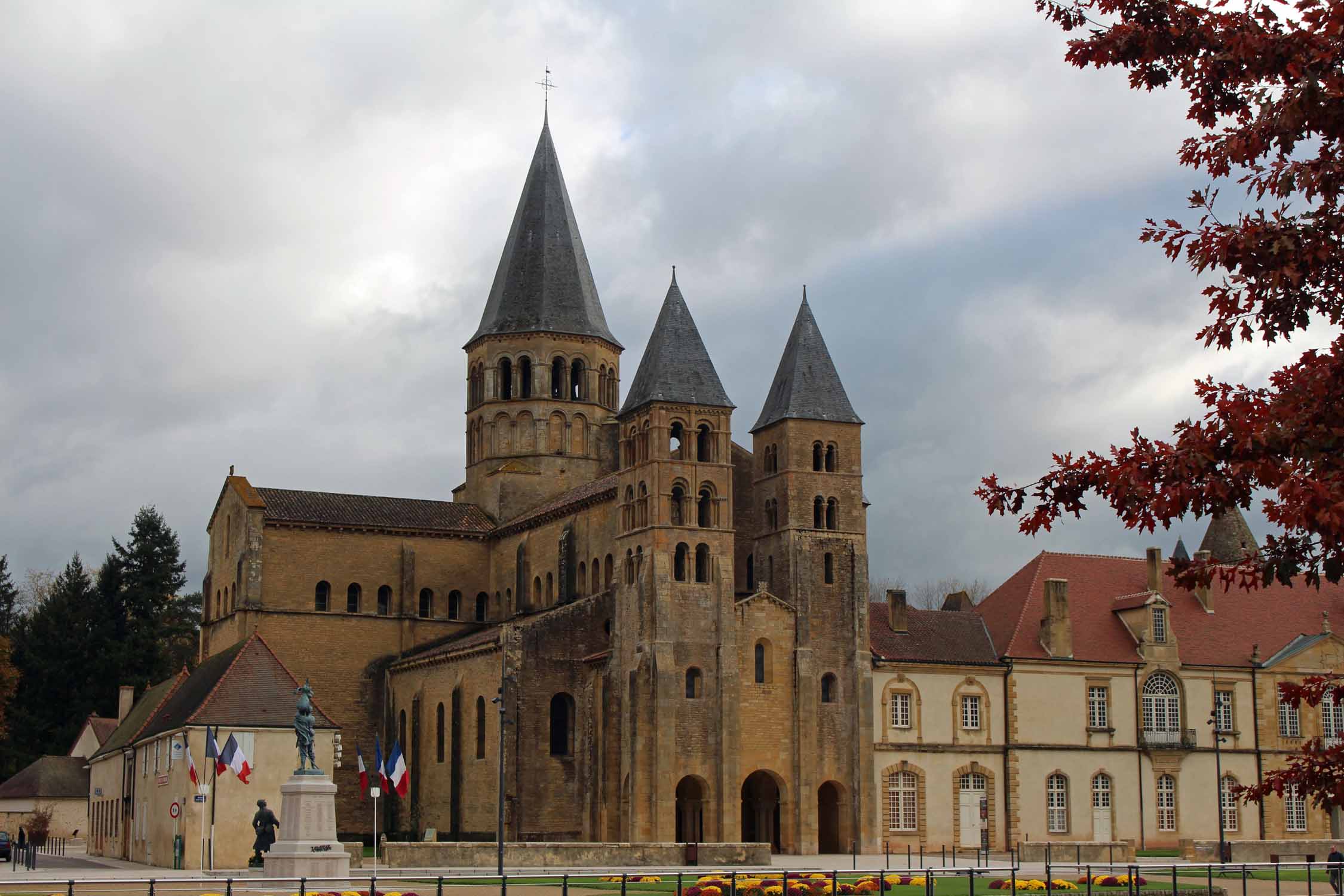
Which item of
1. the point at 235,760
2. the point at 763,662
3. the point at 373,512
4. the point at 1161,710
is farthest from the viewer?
the point at 373,512

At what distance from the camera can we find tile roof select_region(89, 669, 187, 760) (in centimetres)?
6981

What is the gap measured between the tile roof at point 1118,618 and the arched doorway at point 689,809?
13.7 m

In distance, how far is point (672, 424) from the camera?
6719 cm

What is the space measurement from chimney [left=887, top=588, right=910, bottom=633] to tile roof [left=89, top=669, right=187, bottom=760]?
28.4 meters

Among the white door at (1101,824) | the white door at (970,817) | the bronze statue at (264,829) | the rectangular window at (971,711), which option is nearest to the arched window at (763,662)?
the rectangular window at (971,711)

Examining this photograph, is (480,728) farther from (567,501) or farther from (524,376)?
(524,376)

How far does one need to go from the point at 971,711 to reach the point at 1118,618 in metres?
8.02

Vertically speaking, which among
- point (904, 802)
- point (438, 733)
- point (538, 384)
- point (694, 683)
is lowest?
point (904, 802)

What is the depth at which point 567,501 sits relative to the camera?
74375 millimetres

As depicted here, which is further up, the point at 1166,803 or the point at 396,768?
the point at 396,768

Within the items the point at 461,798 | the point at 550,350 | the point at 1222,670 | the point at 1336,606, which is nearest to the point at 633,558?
the point at 461,798

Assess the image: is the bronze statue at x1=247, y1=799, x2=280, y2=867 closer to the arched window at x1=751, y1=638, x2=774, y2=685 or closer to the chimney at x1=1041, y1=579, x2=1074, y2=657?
the arched window at x1=751, y1=638, x2=774, y2=685

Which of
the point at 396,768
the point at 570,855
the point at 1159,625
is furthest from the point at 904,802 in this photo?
the point at 396,768

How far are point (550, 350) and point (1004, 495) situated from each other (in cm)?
6835
